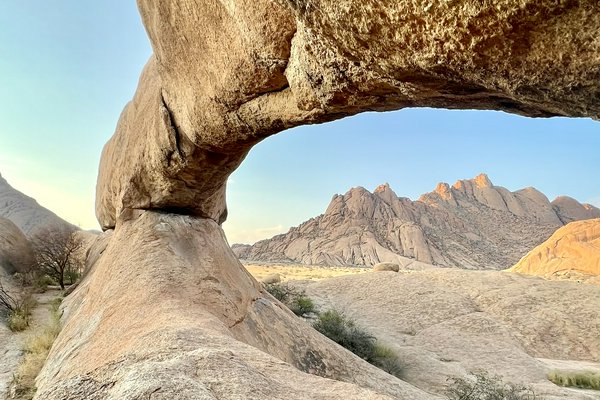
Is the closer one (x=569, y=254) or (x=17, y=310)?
(x=17, y=310)

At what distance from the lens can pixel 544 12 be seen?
1956 millimetres

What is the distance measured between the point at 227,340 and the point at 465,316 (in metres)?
13.7

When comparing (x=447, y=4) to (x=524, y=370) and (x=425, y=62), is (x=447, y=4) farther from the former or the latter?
(x=524, y=370)

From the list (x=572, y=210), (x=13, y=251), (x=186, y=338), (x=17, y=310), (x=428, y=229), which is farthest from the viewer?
(x=572, y=210)

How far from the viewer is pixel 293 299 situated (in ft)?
53.1

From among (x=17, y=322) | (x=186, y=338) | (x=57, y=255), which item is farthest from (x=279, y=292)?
(x=186, y=338)

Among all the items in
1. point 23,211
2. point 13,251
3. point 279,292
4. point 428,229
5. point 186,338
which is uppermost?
point 428,229

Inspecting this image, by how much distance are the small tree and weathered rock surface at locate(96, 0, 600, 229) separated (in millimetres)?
11098

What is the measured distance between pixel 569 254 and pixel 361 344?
28.1m

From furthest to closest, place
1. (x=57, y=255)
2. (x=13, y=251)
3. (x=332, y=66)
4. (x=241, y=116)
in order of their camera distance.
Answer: (x=57, y=255) < (x=13, y=251) < (x=241, y=116) < (x=332, y=66)

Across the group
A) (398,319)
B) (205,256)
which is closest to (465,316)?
(398,319)

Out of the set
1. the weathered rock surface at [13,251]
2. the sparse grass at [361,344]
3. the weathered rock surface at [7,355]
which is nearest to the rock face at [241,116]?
the weathered rock surface at [7,355]

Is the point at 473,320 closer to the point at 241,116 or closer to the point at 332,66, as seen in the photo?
the point at 241,116

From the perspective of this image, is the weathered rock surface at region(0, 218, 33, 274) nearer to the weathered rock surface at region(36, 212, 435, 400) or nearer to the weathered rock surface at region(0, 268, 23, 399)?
the weathered rock surface at region(0, 268, 23, 399)
